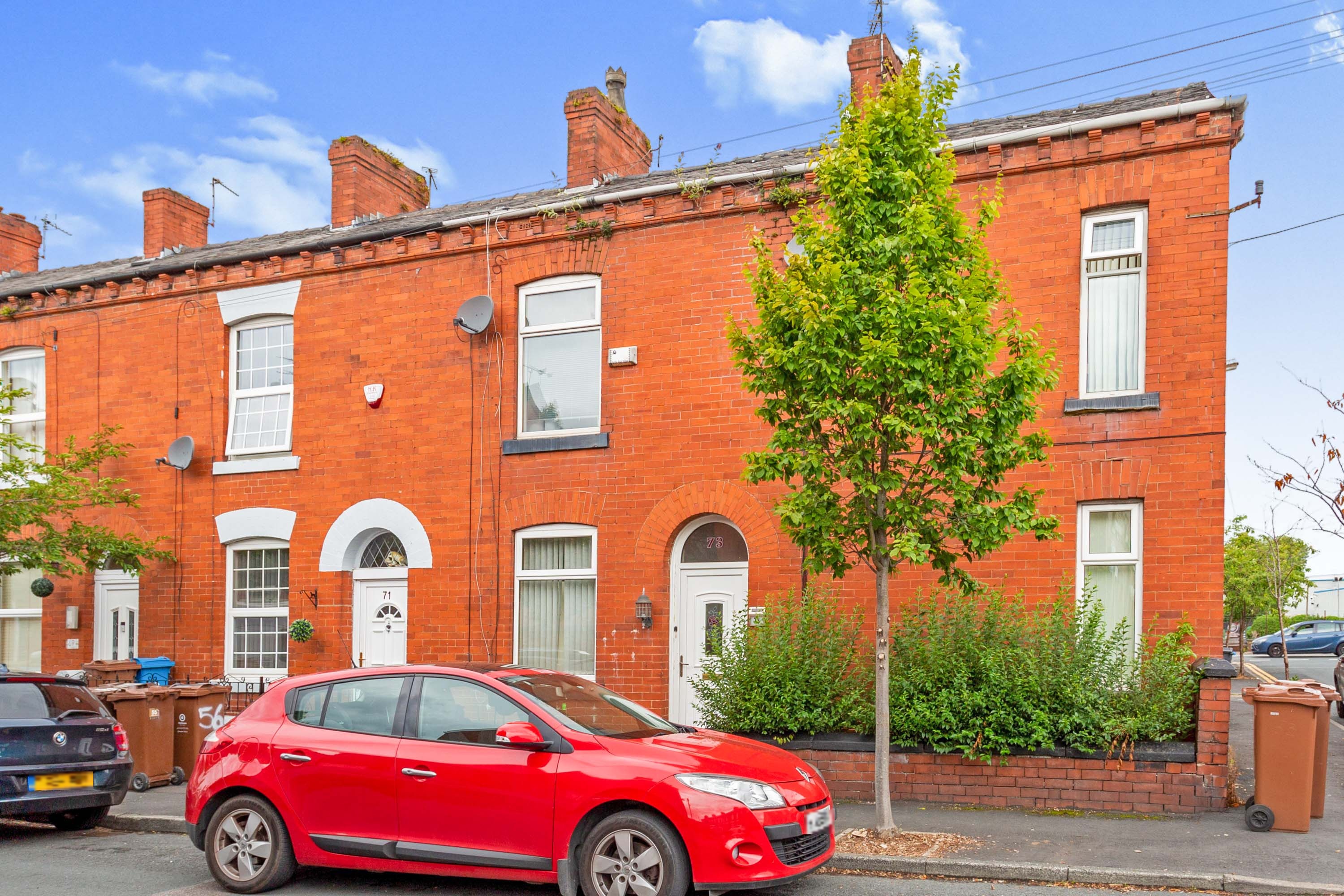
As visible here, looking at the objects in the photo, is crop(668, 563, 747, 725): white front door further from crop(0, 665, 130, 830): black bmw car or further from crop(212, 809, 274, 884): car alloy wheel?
crop(212, 809, 274, 884): car alloy wheel

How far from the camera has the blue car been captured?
3531 centimetres

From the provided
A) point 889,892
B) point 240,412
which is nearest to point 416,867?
point 889,892

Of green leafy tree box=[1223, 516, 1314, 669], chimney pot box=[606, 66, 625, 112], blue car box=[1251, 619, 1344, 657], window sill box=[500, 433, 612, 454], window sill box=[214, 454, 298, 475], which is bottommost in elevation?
blue car box=[1251, 619, 1344, 657]

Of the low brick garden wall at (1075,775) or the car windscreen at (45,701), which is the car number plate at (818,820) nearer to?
the low brick garden wall at (1075,775)

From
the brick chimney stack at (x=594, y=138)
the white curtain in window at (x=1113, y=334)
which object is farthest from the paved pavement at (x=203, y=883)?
the brick chimney stack at (x=594, y=138)

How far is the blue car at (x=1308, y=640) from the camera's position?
35312 millimetres

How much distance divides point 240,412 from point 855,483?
33.5 ft

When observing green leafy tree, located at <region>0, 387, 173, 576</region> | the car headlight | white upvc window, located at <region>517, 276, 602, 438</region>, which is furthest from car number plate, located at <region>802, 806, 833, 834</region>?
green leafy tree, located at <region>0, 387, 173, 576</region>

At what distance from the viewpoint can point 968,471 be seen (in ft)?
29.5

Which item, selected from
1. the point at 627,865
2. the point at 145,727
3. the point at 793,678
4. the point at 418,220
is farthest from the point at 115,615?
the point at 627,865

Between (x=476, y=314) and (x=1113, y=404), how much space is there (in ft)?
24.2

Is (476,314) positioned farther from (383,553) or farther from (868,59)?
(868,59)

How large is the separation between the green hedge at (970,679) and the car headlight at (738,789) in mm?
3850

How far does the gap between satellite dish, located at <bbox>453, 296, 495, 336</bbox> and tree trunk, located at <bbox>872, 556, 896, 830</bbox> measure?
263 inches
